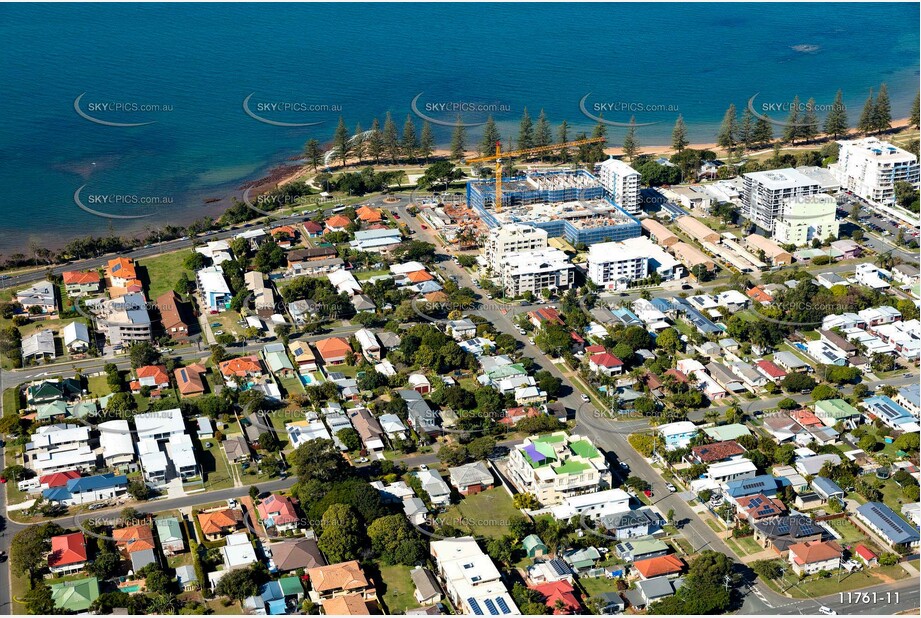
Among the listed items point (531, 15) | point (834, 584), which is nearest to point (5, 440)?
point (834, 584)

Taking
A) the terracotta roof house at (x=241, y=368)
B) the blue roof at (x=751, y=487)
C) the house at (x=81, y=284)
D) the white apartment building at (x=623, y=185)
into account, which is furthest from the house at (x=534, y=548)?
the white apartment building at (x=623, y=185)

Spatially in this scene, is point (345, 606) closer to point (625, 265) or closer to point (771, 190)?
point (625, 265)

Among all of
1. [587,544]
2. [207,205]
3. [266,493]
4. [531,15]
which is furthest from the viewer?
[531,15]

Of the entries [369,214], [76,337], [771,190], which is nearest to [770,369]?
[771,190]

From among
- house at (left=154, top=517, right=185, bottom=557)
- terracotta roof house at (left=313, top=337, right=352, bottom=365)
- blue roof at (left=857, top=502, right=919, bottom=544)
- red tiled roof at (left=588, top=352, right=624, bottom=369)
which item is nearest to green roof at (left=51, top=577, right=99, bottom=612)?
house at (left=154, top=517, right=185, bottom=557)

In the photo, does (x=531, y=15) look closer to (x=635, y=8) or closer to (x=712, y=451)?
(x=635, y=8)

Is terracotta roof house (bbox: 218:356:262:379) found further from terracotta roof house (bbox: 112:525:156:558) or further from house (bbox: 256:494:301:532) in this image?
terracotta roof house (bbox: 112:525:156:558)

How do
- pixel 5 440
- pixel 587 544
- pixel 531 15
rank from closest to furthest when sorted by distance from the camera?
1. pixel 587 544
2. pixel 5 440
3. pixel 531 15
